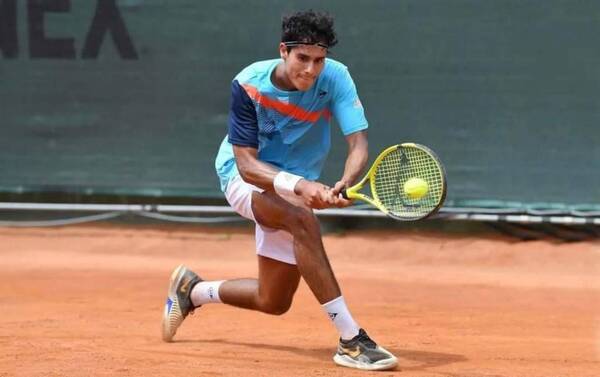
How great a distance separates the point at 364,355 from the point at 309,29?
4.00ft

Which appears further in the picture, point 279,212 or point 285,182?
point 279,212

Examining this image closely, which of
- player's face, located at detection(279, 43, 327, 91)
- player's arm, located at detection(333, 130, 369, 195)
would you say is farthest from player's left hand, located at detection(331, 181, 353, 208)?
player's face, located at detection(279, 43, 327, 91)

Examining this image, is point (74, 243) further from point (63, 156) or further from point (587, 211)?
point (587, 211)

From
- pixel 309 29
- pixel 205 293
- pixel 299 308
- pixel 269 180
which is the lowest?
pixel 299 308

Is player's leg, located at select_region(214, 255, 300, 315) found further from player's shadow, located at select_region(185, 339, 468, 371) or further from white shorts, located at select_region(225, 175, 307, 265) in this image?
player's shadow, located at select_region(185, 339, 468, 371)

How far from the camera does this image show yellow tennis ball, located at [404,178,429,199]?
12.7 feet

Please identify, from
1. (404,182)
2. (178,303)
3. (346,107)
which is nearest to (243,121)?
(346,107)

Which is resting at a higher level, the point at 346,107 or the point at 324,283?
the point at 346,107

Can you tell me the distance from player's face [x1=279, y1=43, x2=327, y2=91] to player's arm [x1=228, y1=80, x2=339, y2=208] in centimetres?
23

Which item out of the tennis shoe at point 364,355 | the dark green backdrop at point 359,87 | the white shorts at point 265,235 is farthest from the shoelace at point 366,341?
the dark green backdrop at point 359,87

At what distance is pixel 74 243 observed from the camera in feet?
25.0

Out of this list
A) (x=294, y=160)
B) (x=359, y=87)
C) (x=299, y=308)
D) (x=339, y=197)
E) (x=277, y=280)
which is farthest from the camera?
(x=359, y=87)

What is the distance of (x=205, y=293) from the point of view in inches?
191

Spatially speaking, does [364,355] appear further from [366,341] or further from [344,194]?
[344,194]
